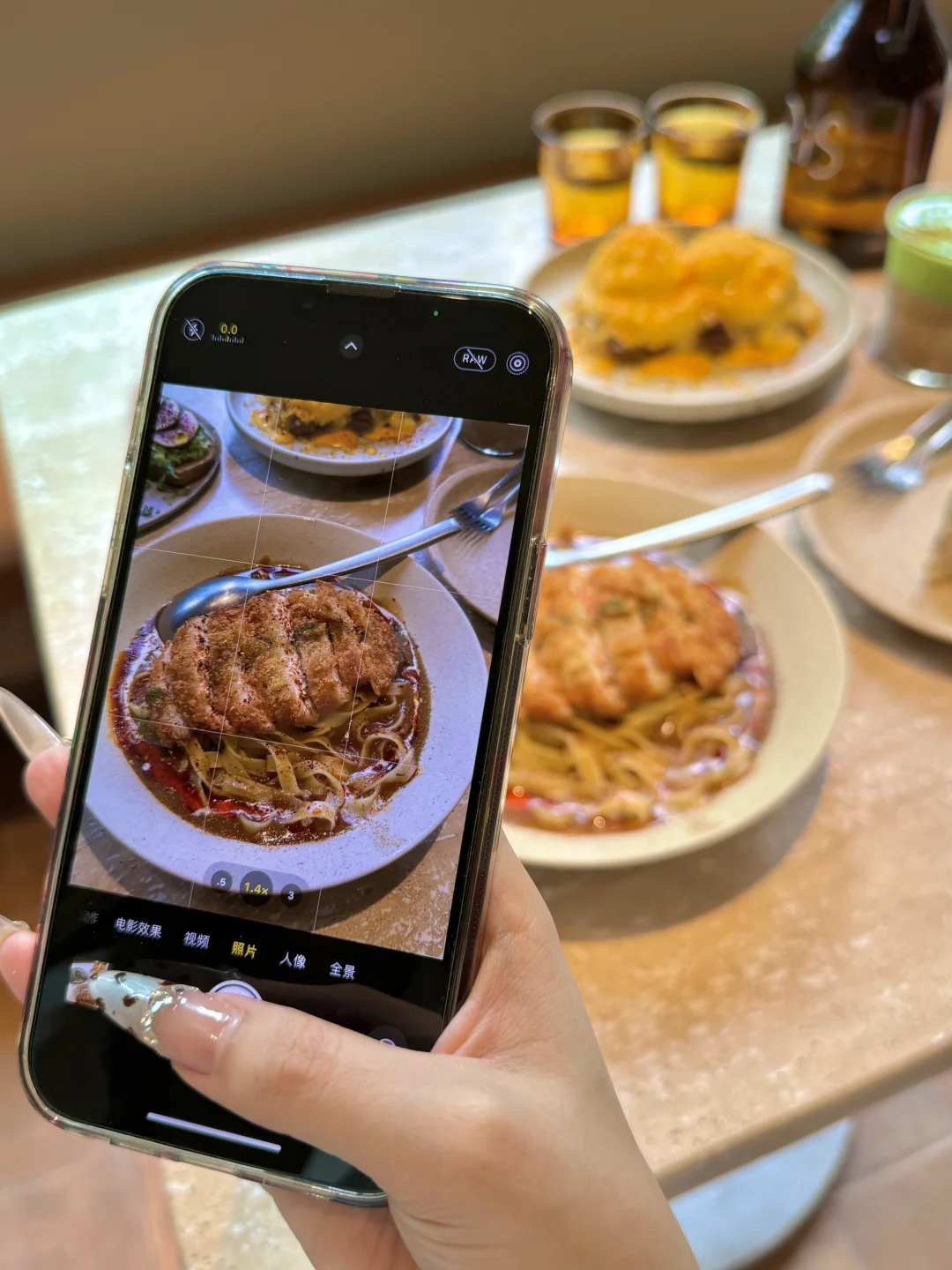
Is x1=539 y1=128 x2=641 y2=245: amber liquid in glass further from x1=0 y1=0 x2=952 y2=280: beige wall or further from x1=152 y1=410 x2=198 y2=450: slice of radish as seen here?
x1=152 y1=410 x2=198 y2=450: slice of radish

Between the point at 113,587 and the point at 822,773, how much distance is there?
0.45m

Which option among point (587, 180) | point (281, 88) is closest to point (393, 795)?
point (587, 180)

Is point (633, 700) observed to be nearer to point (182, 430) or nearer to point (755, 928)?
point (755, 928)

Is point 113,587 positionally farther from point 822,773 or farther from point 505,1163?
point 822,773

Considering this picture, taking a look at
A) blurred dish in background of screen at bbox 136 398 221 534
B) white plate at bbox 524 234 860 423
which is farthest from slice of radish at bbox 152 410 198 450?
white plate at bbox 524 234 860 423

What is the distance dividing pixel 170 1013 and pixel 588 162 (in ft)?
3.19

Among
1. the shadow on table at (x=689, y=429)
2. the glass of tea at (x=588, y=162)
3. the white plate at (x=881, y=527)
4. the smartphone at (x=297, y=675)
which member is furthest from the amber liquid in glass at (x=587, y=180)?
the smartphone at (x=297, y=675)

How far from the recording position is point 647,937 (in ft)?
1.96

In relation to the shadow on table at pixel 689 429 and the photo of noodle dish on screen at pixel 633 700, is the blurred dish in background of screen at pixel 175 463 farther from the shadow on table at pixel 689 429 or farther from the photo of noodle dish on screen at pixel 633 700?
the shadow on table at pixel 689 429

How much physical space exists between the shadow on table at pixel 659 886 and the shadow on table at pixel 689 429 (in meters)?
0.42

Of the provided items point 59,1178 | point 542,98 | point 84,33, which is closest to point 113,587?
point 59,1178

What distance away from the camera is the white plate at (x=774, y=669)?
565mm

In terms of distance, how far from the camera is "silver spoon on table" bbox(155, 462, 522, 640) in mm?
461

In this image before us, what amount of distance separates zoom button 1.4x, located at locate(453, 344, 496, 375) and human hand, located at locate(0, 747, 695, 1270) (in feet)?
0.83
